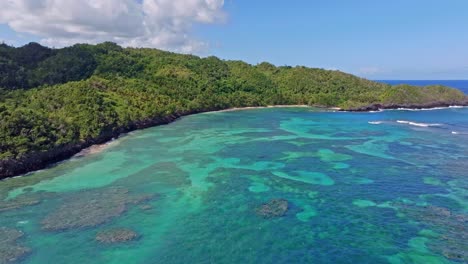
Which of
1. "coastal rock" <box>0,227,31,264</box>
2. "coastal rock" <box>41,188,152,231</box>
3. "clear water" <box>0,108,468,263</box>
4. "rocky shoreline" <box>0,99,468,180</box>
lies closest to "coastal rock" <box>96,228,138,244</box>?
"clear water" <box>0,108,468,263</box>

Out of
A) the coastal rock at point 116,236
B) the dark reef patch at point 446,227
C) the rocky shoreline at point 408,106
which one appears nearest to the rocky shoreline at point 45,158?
the coastal rock at point 116,236

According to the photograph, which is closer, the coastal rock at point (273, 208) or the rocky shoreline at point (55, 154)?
the coastal rock at point (273, 208)

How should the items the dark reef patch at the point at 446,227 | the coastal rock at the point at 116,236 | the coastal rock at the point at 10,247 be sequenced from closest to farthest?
the coastal rock at the point at 10,247, the dark reef patch at the point at 446,227, the coastal rock at the point at 116,236

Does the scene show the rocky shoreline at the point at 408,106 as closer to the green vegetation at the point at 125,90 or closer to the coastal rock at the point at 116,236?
the green vegetation at the point at 125,90

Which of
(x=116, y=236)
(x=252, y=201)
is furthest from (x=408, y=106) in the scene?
(x=116, y=236)

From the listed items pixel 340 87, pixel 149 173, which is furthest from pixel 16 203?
pixel 340 87

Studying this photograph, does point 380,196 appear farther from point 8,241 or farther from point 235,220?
point 8,241
